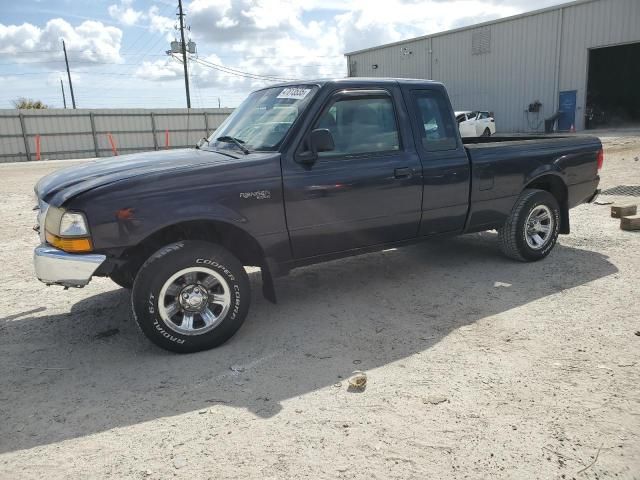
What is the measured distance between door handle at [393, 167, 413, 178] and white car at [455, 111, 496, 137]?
20.5m

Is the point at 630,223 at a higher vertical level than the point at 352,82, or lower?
lower

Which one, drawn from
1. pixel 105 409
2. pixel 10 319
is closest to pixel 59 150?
pixel 10 319

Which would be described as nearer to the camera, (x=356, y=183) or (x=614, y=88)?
(x=356, y=183)

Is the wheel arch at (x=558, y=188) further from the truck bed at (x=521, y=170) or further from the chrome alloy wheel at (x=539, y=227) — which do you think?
the chrome alloy wheel at (x=539, y=227)

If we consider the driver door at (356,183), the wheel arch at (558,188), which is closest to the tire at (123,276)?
the driver door at (356,183)

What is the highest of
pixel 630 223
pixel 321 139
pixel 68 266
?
pixel 321 139

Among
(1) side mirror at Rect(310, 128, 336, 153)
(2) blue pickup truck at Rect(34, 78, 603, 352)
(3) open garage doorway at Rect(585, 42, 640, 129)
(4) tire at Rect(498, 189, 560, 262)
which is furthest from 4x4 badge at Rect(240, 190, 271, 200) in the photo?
(3) open garage doorway at Rect(585, 42, 640, 129)

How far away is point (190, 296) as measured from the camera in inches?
146

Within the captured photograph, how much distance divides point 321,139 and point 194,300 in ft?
5.04

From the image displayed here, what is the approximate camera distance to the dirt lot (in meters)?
2.54

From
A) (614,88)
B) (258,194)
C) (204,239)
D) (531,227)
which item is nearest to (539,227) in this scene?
(531,227)

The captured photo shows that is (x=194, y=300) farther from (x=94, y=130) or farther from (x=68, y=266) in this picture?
(x=94, y=130)

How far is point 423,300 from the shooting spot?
472 centimetres

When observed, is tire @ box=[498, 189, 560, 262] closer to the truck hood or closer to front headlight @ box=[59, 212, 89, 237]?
the truck hood
